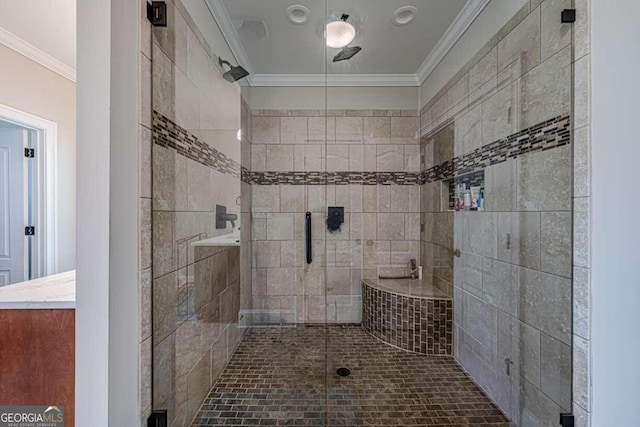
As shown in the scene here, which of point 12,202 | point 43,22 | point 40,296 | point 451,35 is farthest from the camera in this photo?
point 12,202

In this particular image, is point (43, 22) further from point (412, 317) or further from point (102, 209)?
point (412, 317)

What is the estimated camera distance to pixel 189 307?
147 cm

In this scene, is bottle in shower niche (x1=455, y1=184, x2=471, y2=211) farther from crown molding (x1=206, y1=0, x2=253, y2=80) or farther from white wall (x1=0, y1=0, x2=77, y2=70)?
white wall (x1=0, y1=0, x2=77, y2=70)

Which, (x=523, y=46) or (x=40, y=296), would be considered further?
(x=523, y=46)

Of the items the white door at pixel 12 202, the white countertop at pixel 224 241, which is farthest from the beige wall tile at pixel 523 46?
the white door at pixel 12 202

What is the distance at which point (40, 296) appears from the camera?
1076 millimetres

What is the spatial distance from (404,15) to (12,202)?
3422 mm

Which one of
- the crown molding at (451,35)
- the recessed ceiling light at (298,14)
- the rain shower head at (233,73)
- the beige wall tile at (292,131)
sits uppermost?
the recessed ceiling light at (298,14)

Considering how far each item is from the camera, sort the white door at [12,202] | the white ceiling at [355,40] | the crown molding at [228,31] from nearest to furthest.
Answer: the crown molding at [228,31]
the white ceiling at [355,40]
the white door at [12,202]

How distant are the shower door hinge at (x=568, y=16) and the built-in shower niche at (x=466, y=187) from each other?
2.93 feet

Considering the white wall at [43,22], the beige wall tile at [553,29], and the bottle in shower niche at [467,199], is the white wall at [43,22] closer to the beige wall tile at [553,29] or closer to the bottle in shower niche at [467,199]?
the beige wall tile at [553,29]

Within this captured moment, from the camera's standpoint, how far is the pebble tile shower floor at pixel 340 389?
1545 mm

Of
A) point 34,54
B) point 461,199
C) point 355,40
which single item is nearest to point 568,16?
point 461,199

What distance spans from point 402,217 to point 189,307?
2.03 meters
